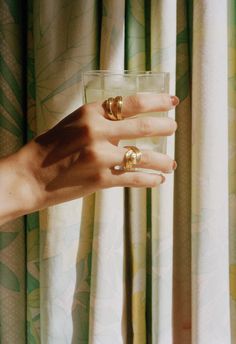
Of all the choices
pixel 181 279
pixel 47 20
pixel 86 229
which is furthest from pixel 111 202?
pixel 47 20

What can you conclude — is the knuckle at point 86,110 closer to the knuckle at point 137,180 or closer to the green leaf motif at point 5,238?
the knuckle at point 137,180

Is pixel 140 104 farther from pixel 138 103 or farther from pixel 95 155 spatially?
pixel 95 155

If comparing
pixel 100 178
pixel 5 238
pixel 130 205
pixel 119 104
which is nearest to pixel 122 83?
pixel 119 104

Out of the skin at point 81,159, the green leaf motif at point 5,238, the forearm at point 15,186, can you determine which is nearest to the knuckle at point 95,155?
the skin at point 81,159

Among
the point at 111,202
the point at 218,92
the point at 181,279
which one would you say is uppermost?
the point at 218,92

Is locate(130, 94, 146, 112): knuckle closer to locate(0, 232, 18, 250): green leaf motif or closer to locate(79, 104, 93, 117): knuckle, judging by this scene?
locate(79, 104, 93, 117): knuckle

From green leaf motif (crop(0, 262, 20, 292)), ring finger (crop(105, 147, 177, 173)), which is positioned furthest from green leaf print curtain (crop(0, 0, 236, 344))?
ring finger (crop(105, 147, 177, 173))

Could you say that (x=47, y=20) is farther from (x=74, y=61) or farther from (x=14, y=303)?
(x=14, y=303)

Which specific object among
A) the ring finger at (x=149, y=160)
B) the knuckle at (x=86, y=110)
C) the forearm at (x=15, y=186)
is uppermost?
the knuckle at (x=86, y=110)

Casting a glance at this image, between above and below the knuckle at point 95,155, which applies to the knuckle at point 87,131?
above
